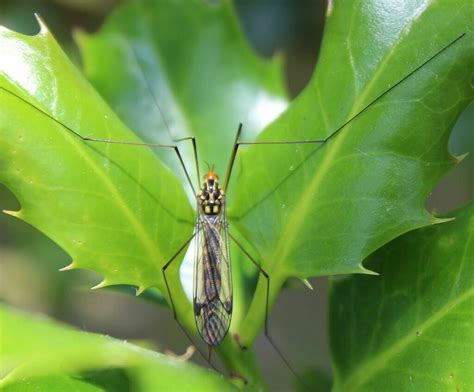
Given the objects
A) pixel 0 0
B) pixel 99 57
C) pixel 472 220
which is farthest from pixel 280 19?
pixel 472 220

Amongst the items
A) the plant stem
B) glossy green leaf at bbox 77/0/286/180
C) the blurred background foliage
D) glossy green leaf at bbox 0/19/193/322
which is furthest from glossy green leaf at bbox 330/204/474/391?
the blurred background foliage

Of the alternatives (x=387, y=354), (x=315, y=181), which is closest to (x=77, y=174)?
(x=315, y=181)

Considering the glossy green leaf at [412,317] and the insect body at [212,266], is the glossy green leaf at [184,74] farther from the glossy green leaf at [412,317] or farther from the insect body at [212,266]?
the glossy green leaf at [412,317]

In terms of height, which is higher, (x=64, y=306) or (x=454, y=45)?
(x=454, y=45)

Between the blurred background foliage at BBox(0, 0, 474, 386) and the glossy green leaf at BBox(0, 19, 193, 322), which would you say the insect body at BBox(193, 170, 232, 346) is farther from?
the blurred background foliage at BBox(0, 0, 474, 386)

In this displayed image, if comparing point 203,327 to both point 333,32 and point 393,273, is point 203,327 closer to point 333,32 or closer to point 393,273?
point 393,273

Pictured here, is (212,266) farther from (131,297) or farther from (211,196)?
(131,297)

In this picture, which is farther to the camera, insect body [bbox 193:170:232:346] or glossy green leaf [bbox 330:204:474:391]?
insect body [bbox 193:170:232:346]
